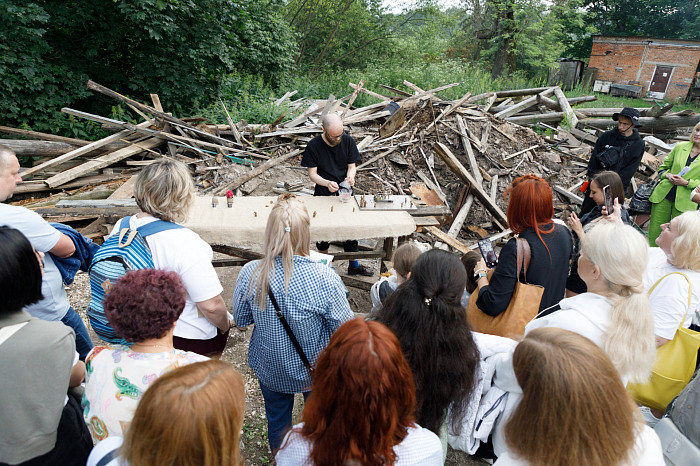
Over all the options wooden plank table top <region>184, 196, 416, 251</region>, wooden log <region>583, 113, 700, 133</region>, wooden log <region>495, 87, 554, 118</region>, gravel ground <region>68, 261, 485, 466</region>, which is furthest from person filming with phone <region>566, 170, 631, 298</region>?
wooden log <region>583, 113, 700, 133</region>

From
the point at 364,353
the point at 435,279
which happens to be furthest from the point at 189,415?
the point at 435,279

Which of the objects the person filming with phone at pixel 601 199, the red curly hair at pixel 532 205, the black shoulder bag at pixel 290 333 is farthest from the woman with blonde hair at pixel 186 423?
the person filming with phone at pixel 601 199

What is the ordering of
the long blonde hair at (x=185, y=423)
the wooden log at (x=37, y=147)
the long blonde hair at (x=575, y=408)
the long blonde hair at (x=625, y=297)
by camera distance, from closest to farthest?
the long blonde hair at (x=185, y=423) < the long blonde hair at (x=575, y=408) < the long blonde hair at (x=625, y=297) < the wooden log at (x=37, y=147)

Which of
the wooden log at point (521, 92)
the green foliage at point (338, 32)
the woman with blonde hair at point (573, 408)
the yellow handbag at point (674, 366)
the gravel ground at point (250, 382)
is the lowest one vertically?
the gravel ground at point (250, 382)

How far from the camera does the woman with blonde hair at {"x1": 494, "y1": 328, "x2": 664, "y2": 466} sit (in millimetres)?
1327

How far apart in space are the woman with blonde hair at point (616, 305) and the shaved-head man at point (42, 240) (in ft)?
9.66

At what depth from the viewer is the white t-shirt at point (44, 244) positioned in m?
2.38

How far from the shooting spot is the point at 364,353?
4.41ft

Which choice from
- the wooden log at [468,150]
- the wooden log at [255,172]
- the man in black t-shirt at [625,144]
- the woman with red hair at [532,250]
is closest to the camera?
the woman with red hair at [532,250]

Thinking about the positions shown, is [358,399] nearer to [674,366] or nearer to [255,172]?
[674,366]

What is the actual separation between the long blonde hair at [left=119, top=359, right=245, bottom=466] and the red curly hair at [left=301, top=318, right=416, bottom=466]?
30cm

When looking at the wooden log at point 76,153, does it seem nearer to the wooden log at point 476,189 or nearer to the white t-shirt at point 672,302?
the wooden log at point 476,189

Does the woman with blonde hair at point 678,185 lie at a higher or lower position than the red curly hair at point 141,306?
lower

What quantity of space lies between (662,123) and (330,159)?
38.7ft
